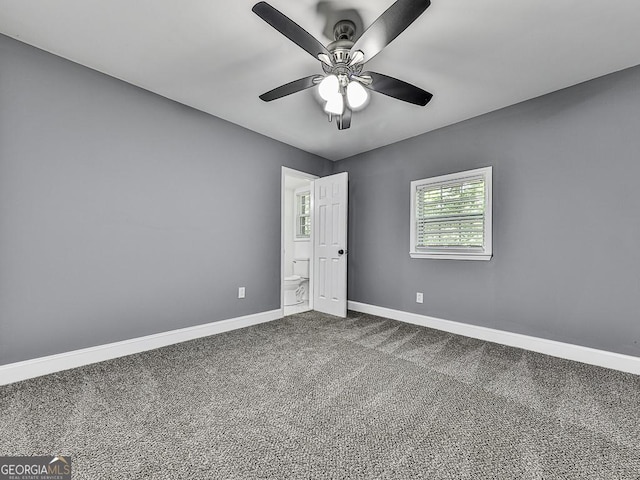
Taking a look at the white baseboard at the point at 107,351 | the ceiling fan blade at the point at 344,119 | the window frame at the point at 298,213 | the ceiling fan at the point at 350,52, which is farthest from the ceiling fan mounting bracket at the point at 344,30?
the window frame at the point at 298,213

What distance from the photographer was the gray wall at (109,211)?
6.72 feet

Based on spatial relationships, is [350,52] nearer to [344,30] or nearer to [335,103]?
[344,30]

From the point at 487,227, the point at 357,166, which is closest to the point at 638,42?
the point at 487,227

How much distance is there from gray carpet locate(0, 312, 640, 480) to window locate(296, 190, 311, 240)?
3.38 metres

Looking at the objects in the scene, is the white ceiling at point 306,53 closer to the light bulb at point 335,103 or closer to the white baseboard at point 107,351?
the light bulb at point 335,103

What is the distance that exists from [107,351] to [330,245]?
2.72 m

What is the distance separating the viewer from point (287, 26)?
1.48 m

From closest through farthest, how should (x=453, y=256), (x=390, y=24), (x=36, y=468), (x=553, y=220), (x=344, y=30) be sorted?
(x=36, y=468)
(x=390, y=24)
(x=344, y=30)
(x=553, y=220)
(x=453, y=256)

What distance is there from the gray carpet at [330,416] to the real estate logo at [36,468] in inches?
1.8

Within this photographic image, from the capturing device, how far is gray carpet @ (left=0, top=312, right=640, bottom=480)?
1.27 m

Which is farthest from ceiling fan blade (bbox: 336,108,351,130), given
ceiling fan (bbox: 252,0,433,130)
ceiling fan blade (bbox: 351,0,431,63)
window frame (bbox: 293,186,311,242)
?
window frame (bbox: 293,186,311,242)

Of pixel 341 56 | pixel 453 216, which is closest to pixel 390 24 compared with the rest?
pixel 341 56

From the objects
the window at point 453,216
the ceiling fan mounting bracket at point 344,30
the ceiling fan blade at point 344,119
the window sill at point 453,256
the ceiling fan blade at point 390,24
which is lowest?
the window sill at point 453,256

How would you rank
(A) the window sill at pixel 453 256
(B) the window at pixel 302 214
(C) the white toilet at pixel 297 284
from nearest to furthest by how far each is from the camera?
(A) the window sill at pixel 453 256 < (C) the white toilet at pixel 297 284 < (B) the window at pixel 302 214
